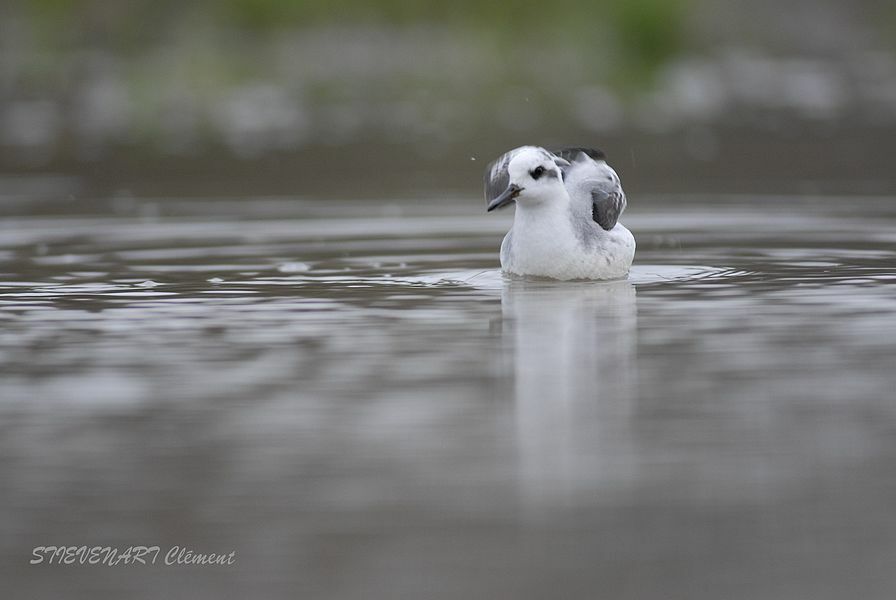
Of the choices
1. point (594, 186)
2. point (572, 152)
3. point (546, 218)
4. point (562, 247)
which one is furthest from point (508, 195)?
point (572, 152)

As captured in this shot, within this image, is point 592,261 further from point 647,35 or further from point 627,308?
point 647,35

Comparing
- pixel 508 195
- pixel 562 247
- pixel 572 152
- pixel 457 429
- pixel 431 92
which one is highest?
pixel 431 92

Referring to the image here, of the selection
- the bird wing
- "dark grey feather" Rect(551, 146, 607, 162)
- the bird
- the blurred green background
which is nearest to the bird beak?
the bird

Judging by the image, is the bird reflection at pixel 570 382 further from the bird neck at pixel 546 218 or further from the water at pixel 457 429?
the bird neck at pixel 546 218

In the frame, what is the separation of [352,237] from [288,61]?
1587 inches

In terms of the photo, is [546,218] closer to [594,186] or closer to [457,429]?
[594,186]

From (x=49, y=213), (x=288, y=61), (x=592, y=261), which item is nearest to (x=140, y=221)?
(x=49, y=213)

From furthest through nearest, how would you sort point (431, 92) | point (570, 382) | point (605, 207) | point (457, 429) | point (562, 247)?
1. point (431, 92)
2. point (605, 207)
3. point (562, 247)
4. point (570, 382)
5. point (457, 429)

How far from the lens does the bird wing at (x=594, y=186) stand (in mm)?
9977

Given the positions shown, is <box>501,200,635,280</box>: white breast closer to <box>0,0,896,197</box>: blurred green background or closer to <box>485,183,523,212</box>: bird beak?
<box>485,183,523,212</box>: bird beak

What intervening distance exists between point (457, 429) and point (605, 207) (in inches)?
163

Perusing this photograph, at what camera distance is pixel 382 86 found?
42.2 m

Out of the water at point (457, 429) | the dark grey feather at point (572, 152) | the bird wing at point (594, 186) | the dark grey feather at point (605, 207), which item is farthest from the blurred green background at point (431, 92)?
the water at point (457, 429)

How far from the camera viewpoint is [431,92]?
40.9 meters
